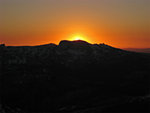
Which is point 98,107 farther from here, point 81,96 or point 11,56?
point 11,56

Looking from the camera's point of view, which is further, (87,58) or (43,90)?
(87,58)

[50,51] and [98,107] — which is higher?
[50,51]

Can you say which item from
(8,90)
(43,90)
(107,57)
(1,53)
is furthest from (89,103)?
(1,53)

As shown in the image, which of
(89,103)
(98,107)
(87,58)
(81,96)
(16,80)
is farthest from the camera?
(87,58)

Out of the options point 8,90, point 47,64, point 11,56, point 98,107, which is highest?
A: point 11,56

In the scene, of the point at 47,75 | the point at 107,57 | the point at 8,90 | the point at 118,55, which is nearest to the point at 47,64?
the point at 47,75

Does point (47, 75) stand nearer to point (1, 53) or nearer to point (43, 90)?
point (43, 90)

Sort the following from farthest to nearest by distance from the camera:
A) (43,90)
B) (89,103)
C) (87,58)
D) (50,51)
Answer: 1. (50,51)
2. (87,58)
3. (43,90)
4. (89,103)
